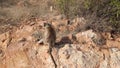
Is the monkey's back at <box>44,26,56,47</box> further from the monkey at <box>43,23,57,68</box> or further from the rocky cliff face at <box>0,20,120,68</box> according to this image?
the rocky cliff face at <box>0,20,120,68</box>

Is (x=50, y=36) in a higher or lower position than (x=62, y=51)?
higher

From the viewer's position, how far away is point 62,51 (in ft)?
22.5

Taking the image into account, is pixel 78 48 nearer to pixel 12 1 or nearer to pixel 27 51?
pixel 27 51

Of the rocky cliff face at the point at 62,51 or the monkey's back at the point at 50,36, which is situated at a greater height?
the monkey's back at the point at 50,36

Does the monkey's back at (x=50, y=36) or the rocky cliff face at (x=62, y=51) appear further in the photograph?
the monkey's back at (x=50, y=36)

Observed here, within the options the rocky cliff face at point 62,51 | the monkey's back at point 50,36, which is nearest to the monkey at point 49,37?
the monkey's back at point 50,36

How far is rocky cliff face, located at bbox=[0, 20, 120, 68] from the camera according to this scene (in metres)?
6.85

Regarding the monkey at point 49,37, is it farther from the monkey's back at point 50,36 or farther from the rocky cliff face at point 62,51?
the rocky cliff face at point 62,51

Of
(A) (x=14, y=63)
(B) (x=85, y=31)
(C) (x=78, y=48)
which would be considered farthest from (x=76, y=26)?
(A) (x=14, y=63)

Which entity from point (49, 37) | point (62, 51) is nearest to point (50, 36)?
point (49, 37)

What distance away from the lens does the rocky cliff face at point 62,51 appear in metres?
6.85

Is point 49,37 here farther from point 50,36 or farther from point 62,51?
point 62,51

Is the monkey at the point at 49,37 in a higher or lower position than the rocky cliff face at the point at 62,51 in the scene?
higher

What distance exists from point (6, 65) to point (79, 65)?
5.58 ft
